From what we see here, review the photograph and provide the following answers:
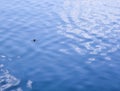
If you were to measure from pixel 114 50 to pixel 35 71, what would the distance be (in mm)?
5867

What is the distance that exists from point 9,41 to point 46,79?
18.2ft

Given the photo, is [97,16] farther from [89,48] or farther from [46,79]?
[46,79]

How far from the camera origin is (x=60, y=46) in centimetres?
1845

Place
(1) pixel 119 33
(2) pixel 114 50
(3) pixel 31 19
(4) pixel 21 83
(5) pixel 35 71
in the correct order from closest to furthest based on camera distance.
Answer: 1. (4) pixel 21 83
2. (5) pixel 35 71
3. (2) pixel 114 50
4. (1) pixel 119 33
5. (3) pixel 31 19

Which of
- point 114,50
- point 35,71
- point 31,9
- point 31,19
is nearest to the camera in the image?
point 35,71

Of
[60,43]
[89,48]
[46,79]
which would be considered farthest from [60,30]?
[46,79]

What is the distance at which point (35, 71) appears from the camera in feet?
51.3

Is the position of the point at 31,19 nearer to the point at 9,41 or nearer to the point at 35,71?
the point at 9,41

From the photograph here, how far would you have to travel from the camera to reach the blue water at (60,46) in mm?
14742

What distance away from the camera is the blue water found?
1474 centimetres

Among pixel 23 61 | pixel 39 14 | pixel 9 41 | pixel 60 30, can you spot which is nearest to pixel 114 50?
pixel 60 30

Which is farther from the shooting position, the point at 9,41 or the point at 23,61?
the point at 9,41

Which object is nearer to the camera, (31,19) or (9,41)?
(9,41)

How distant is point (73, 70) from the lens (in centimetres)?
→ 1577
